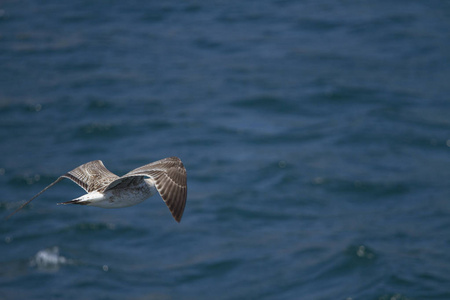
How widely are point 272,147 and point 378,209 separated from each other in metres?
5.32

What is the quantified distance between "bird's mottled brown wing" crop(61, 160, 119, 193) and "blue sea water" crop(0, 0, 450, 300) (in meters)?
11.6

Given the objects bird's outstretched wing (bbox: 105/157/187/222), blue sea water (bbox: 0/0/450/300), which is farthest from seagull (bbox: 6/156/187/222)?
blue sea water (bbox: 0/0/450/300)

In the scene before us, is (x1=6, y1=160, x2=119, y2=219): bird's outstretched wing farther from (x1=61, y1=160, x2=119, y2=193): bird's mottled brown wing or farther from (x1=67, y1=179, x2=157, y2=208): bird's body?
(x1=67, y1=179, x2=157, y2=208): bird's body

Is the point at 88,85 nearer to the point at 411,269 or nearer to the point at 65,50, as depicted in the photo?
the point at 65,50

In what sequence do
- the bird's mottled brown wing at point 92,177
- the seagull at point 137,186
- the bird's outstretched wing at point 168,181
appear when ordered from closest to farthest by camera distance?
the bird's outstretched wing at point 168,181
the seagull at point 137,186
the bird's mottled brown wing at point 92,177

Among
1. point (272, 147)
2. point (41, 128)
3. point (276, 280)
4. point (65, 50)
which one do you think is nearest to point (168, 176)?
point (276, 280)

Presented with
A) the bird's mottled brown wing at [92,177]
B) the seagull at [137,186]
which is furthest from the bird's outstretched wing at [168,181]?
the bird's mottled brown wing at [92,177]

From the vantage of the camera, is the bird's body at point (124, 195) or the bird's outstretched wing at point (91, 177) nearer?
the bird's body at point (124, 195)

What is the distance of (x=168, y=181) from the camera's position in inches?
341

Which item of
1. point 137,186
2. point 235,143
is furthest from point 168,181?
point 235,143

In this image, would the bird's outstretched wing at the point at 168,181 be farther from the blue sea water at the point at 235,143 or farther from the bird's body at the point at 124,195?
the blue sea water at the point at 235,143

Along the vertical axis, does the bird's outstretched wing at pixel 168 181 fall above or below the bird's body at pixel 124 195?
above

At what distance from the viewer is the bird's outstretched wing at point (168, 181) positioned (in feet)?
26.9

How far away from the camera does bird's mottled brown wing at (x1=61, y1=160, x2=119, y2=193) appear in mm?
9883
